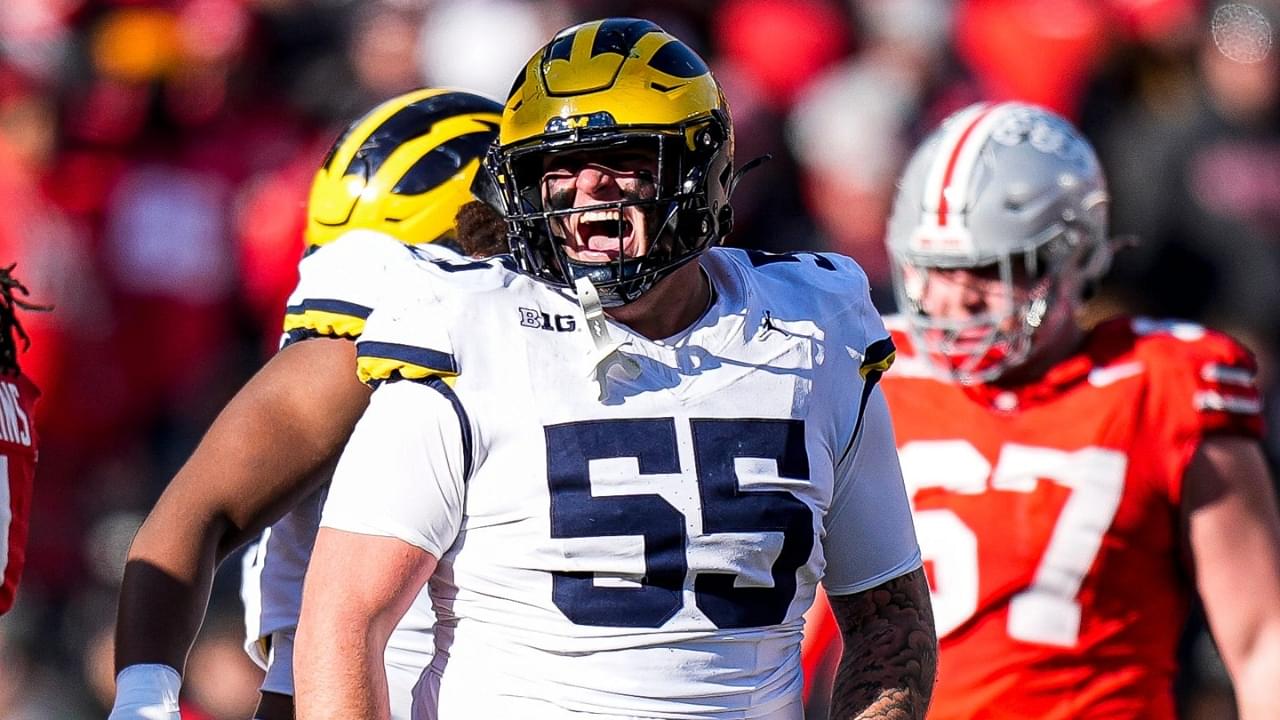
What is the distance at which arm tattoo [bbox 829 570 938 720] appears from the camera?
2881 mm

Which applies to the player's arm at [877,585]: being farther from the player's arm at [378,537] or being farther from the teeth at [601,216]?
the player's arm at [378,537]

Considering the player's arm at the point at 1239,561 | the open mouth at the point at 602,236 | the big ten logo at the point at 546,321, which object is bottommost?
the player's arm at the point at 1239,561

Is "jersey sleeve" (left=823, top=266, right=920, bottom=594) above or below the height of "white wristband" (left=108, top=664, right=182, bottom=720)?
above

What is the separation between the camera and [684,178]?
278 cm

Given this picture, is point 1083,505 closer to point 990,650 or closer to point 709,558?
point 990,650

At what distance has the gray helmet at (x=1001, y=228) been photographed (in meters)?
4.04

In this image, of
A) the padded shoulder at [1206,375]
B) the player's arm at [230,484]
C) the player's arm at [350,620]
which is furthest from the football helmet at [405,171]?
the padded shoulder at [1206,375]

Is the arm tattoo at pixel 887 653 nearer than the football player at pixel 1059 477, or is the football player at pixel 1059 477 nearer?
the arm tattoo at pixel 887 653

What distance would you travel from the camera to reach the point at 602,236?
8.99 feet

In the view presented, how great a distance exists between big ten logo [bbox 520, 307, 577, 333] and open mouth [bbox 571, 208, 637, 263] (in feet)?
0.29

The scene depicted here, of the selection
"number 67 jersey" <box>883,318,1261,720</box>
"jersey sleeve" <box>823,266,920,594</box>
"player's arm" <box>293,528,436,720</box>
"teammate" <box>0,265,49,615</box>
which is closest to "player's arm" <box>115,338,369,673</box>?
"teammate" <box>0,265,49,615</box>

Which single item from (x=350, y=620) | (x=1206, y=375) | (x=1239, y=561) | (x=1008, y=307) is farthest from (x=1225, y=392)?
(x=350, y=620)

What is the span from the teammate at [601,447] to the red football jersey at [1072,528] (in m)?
1.03

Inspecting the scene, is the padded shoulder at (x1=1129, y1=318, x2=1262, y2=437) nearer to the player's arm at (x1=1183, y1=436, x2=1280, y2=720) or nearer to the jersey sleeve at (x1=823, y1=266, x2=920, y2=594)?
the player's arm at (x1=1183, y1=436, x2=1280, y2=720)
